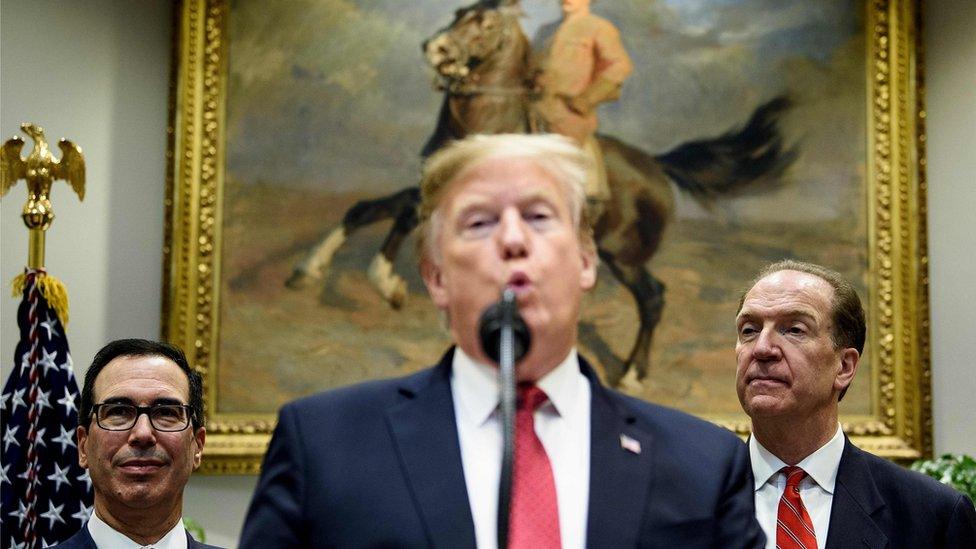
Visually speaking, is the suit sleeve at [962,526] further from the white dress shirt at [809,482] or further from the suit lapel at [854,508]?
the white dress shirt at [809,482]

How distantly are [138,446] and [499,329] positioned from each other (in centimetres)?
191

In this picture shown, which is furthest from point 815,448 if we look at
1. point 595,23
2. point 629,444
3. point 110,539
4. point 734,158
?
point 595,23

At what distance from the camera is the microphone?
5.26 ft

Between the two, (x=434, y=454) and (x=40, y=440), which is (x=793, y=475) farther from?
(x=40, y=440)

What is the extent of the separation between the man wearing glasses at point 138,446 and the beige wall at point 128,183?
2.64 metres

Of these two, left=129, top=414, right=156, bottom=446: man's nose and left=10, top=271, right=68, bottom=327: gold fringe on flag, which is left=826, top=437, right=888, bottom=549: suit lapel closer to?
left=129, top=414, right=156, bottom=446: man's nose

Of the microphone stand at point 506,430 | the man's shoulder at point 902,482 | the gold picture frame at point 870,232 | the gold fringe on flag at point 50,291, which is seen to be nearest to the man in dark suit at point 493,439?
the microphone stand at point 506,430

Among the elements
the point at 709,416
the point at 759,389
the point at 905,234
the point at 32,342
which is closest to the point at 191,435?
the point at 759,389

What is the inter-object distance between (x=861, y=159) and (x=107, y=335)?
4098 mm

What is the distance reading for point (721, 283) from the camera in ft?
21.2

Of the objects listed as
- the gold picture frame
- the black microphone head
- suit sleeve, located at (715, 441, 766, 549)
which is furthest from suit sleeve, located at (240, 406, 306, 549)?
the gold picture frame

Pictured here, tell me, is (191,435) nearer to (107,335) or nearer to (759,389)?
(759,389)

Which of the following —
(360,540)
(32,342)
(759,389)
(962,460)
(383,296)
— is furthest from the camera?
(383,296)

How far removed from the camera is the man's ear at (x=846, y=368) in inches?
137
